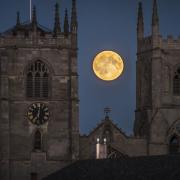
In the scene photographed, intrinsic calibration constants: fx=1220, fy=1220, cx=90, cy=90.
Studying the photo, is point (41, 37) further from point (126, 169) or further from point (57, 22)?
point (126, 169)

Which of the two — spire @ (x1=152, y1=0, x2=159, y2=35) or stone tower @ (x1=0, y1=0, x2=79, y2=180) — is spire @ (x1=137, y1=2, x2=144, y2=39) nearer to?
spire @ (x1=152, y1=0, x2=159, y2=35)

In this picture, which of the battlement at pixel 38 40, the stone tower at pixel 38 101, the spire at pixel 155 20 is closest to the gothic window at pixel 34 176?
the stone tower at pixel 38 101

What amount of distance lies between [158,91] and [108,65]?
7377 millimetres

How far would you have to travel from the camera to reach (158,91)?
122625 mm

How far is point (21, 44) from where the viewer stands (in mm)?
120188

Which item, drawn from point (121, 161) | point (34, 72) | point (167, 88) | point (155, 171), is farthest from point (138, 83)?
point (155, 171)

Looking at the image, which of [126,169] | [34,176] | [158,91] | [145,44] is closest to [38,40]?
[145,44]

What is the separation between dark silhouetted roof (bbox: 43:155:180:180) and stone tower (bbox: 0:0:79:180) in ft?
78.1

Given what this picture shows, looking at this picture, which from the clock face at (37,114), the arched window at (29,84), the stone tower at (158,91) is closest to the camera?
the clock face at (37,114)

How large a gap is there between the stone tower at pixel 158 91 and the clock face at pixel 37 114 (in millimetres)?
10605

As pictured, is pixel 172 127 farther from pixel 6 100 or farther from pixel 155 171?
pixel 155 171

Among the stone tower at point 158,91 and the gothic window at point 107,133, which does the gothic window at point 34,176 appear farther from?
the stone tower at point 158,91

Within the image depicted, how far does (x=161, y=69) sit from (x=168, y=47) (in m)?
2.50

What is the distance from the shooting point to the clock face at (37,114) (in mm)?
119188
